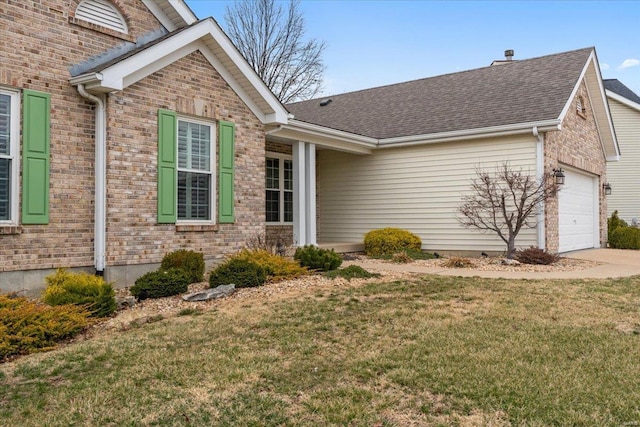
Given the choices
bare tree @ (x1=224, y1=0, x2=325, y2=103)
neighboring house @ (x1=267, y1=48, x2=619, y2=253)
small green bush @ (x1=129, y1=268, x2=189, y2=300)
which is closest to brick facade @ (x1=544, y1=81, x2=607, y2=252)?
neighboring house @ (x1=267, y1=48, x2=619, y2=253)

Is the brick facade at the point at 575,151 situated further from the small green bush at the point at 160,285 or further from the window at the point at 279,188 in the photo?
the small green bush at the point at 160,285

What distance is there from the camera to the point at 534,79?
15.0 m

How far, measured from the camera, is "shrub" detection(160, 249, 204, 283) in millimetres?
8477

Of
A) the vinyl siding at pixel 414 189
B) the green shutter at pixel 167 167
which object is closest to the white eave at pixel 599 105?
the vinyl siding at pixel 414 189

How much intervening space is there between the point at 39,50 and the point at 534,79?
12.4 meters

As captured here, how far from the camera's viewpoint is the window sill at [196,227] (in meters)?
9.33

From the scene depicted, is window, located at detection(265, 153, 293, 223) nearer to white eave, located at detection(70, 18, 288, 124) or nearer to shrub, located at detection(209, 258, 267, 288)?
white eave, located at detection(70, 18, 288, 124)

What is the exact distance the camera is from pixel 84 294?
22.1 feet

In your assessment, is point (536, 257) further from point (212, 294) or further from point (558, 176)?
point (212, 294)

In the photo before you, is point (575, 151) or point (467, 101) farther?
point (467, 101)

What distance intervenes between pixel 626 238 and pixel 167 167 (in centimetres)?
1478

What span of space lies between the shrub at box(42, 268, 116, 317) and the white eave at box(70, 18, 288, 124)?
9.54 feet

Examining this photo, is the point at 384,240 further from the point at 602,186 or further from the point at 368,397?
the point at 368,397

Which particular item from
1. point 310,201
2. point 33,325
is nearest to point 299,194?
point 310,201
